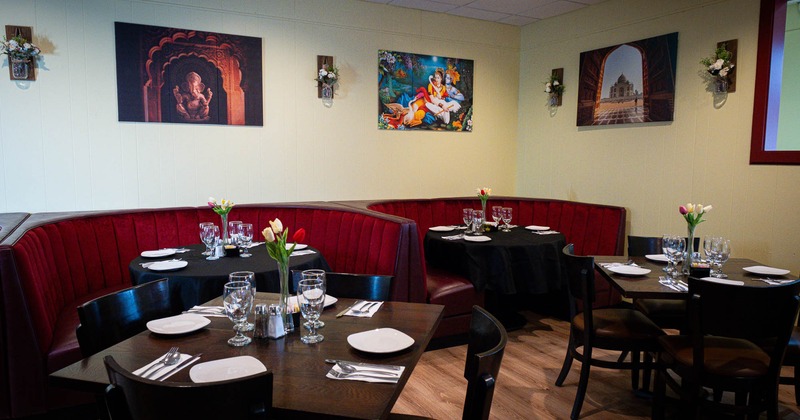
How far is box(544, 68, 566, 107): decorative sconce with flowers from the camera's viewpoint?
5629 mm

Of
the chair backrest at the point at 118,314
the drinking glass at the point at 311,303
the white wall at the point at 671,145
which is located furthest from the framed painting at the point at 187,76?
the drinking glass at the point at 311,303

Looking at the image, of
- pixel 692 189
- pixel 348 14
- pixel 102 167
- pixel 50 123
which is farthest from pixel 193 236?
pixel 692 189

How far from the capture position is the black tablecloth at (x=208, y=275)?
276 centimetres

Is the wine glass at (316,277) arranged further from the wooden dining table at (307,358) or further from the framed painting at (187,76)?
the framed painting at (187,76)

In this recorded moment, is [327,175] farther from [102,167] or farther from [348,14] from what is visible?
[102,167]

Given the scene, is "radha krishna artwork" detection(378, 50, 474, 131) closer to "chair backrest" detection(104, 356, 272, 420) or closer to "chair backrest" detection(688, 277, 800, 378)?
"chair backrest" detection(688, 277, 800, 378)

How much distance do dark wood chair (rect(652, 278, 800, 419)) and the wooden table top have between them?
176 mm

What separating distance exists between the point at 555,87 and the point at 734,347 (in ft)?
12.2

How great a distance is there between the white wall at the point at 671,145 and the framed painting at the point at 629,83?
79 mm

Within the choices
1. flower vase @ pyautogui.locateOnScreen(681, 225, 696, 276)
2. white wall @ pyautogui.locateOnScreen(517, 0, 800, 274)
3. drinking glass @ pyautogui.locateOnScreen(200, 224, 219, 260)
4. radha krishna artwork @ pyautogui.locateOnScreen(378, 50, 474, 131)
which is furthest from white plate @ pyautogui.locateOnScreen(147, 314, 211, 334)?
white wall @ pyautogui.locateOnScreen(517, 0, 800, 274)

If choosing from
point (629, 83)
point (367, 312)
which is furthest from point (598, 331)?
point (629, 83)

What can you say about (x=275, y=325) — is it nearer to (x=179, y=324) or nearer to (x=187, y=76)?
(x=179, y=324)

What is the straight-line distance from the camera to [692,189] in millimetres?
4500

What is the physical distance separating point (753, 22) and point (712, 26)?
327 millimetres
